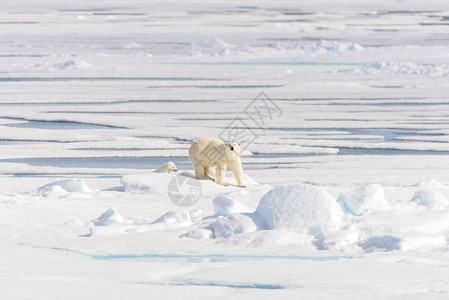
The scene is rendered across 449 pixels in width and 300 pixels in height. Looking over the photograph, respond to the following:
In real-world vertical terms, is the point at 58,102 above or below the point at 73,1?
below

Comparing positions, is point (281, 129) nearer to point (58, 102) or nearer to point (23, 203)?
point (58, 102)

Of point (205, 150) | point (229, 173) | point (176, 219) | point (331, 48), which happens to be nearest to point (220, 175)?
point (205, 150)

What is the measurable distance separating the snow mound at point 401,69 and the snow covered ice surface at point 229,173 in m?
0.05

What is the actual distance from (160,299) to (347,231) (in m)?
1.08

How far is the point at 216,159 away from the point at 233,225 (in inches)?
64.1

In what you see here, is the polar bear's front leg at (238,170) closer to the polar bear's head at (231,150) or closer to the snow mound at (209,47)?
the polar bear's head at (231,150)

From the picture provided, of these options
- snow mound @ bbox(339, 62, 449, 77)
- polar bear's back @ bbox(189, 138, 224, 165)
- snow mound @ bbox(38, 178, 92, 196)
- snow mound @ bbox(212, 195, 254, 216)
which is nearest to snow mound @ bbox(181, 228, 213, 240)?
snow mound @ bbox(212, 195, 254, 216)

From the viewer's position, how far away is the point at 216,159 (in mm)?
5172

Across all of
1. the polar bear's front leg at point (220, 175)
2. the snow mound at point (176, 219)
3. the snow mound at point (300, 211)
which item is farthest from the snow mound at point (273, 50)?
the snow mound at point (300, 211)

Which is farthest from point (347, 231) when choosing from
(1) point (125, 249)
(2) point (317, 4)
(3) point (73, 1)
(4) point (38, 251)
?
(3) point (73, 1)

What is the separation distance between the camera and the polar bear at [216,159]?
5.02 m

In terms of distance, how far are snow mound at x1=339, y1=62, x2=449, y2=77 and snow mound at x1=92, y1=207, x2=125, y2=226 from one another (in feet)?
31.8

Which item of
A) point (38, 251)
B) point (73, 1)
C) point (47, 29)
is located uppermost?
point (73, 1)

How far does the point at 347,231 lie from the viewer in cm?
350
